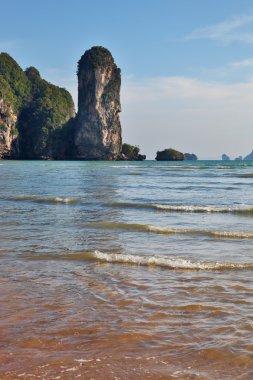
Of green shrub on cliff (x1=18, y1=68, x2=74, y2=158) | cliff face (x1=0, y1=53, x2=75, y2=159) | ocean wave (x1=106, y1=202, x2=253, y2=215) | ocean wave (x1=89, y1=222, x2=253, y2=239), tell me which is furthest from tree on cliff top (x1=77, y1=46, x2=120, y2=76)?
ocean wave (x1=89, y1=222, x2=253, y2=239)

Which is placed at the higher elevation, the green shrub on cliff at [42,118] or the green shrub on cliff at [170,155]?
the green shrub on cliff at [42,118]

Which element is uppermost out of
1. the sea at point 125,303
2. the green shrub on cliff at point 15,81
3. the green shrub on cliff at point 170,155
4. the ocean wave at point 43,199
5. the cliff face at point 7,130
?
the green shrub on cliff at point 15,81

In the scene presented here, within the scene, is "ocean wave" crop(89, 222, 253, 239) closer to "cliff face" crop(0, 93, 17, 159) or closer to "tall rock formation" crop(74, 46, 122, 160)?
"cliff face" crop(0, 93, 17, 159)

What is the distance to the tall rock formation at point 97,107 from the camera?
130000 mm

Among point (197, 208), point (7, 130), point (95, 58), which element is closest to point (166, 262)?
point (197, 208)

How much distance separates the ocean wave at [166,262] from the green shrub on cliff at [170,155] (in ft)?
456

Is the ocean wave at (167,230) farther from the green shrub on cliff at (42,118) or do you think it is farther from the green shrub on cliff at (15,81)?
the green shrub on cliff at (15,81)

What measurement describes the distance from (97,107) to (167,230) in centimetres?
12390

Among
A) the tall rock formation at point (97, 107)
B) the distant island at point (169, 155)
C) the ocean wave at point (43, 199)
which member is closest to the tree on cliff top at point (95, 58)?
the tall rock formation at point (97, 107)

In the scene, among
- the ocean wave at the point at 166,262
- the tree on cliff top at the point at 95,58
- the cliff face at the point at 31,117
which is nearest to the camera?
the ocean wave at the point at 166,262

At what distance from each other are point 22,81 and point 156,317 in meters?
156

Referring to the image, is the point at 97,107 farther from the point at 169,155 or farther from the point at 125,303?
the point at 125,303

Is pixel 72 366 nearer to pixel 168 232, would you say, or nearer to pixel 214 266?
pixel 214 266

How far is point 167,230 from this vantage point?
392 inches
